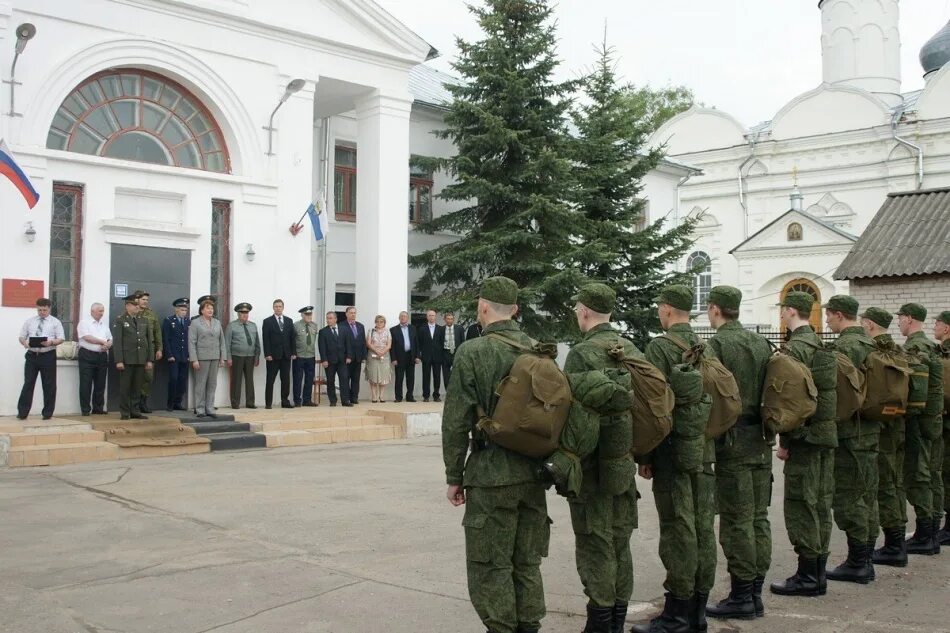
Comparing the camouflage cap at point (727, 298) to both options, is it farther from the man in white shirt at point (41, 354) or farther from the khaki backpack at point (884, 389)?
the man in white shirt at point (41, 354)

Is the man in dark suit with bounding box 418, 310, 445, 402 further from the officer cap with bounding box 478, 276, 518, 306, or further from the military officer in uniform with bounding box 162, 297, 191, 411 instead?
the officer cap with bounding box 478, 276, 518, 306

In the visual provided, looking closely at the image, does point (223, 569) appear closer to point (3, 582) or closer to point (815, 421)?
point (3, 582)

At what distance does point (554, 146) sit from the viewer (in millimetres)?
19250

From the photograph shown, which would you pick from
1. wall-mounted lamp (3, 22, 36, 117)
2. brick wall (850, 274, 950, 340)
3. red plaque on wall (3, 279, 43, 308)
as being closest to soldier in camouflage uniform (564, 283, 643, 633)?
red plaque on wall (3, 279, 43, 308)

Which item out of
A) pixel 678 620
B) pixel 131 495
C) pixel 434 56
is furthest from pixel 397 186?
pixel 678 620

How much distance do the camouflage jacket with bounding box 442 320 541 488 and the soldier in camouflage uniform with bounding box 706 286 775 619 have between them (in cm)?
178

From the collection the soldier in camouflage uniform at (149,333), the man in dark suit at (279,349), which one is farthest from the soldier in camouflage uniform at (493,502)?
the man in dark suit at (279,349)

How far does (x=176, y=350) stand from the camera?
13.8 meters

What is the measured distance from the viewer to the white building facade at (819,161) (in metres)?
35.8

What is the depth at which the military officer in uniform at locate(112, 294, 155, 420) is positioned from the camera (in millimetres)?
12688

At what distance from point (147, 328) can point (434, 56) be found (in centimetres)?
847

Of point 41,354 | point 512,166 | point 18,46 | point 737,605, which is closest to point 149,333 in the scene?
point 41,354

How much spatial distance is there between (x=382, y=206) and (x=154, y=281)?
15.7 feet

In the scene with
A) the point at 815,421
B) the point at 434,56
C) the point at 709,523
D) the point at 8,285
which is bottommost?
the point at 709,523
